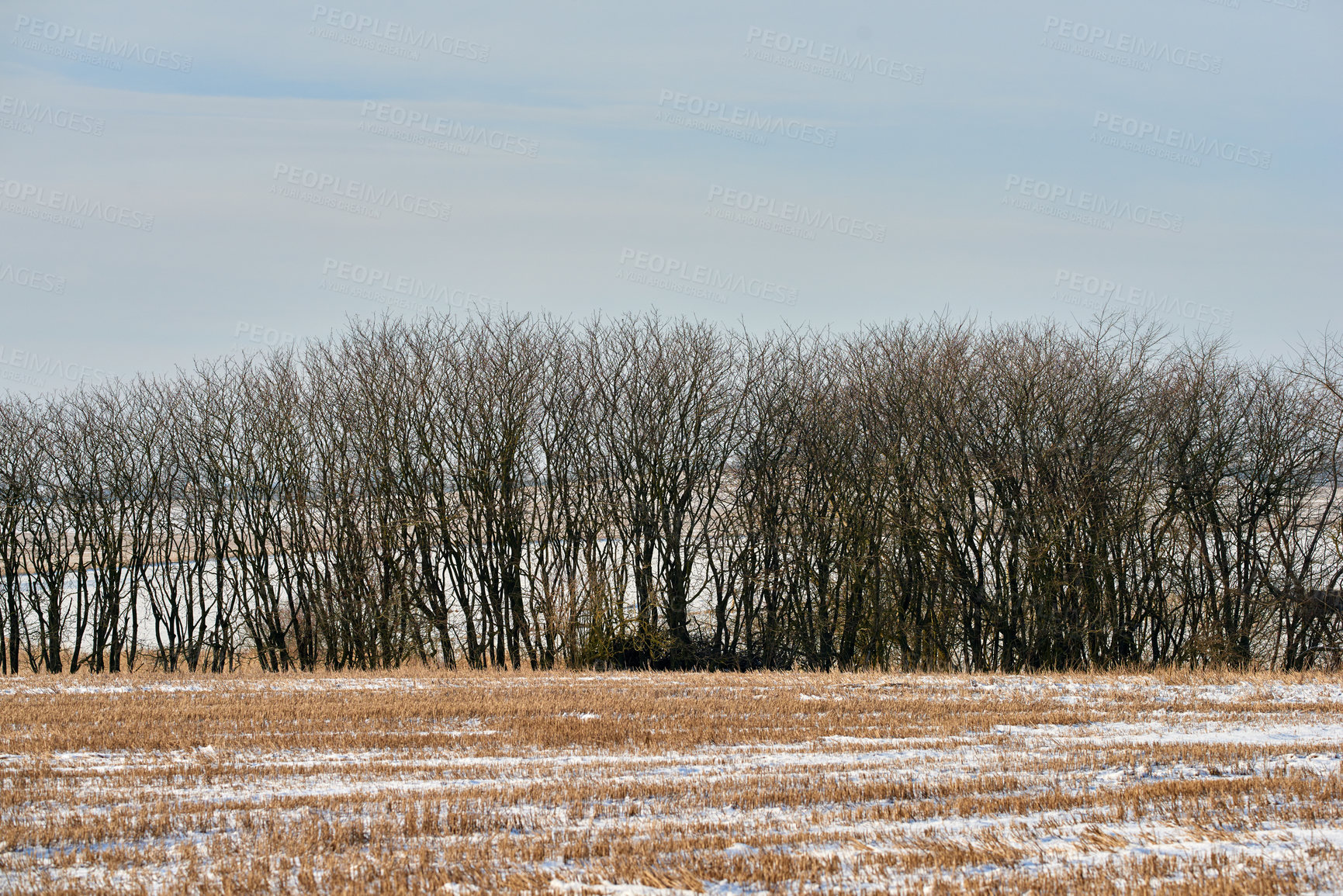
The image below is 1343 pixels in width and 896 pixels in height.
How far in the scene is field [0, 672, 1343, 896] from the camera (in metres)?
5.65

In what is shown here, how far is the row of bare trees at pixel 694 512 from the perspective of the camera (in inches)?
1133

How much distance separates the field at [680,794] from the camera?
565 cm

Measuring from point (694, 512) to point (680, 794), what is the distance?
80.0ft

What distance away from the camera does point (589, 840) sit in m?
6.33

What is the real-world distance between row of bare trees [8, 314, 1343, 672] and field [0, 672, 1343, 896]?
14661 millimetres

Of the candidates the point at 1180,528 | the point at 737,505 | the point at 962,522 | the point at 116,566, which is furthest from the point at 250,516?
the point at 1180,528

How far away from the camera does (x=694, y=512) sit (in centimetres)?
3225

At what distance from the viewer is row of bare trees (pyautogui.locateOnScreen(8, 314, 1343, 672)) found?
28781mm

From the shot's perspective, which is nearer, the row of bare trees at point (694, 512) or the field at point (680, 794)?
the field at point (680, 794)

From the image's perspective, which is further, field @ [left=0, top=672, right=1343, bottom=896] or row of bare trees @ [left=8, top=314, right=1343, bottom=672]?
row of bare trees @ [left=8, top=314, right=1343, bottom=672]

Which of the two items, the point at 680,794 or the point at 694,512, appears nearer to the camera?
the point at 680,794

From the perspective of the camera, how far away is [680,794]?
25.9 ft

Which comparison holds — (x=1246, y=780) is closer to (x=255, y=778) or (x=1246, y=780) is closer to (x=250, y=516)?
(x=255, y=778)

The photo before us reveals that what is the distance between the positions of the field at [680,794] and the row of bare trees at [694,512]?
48.1ft
